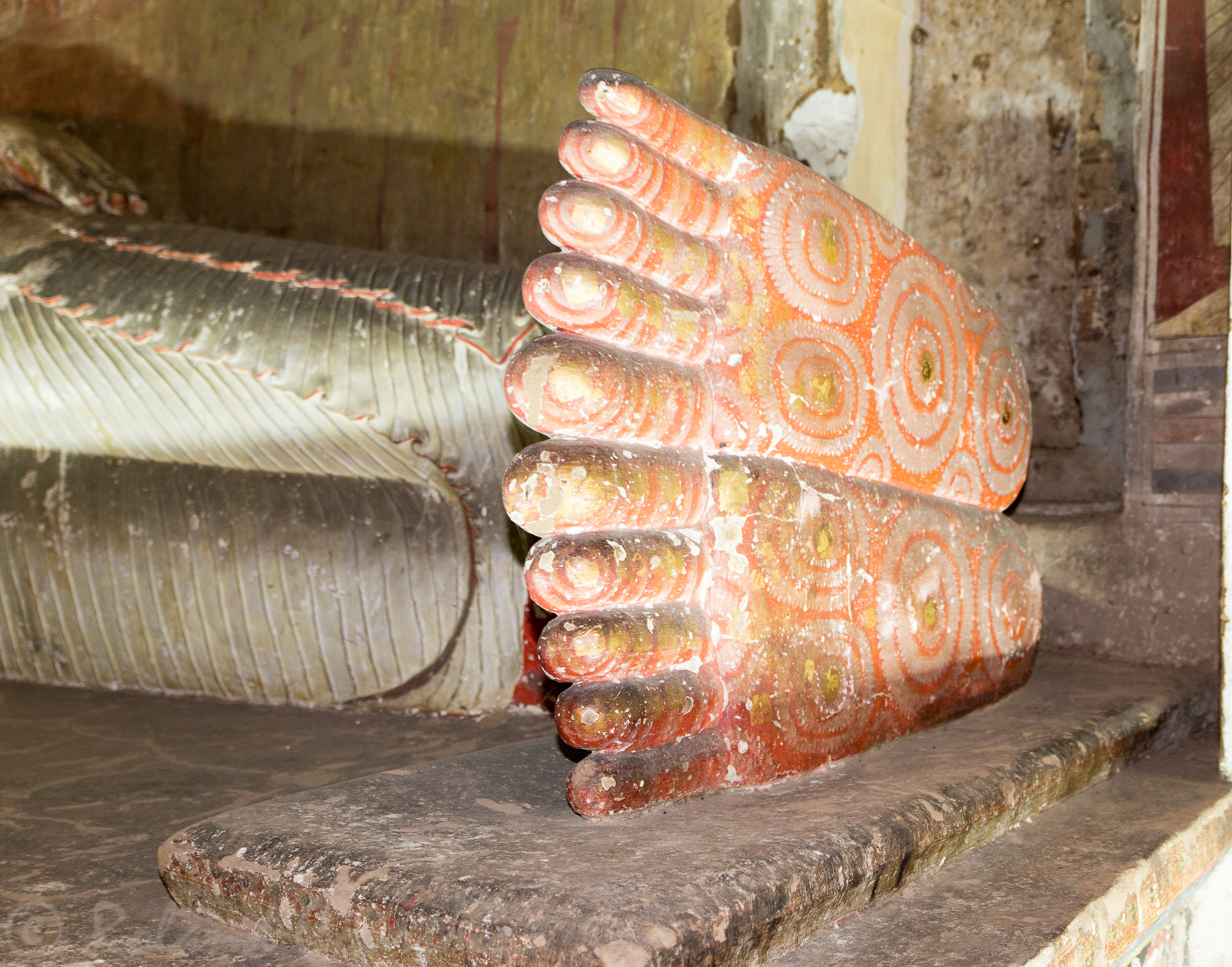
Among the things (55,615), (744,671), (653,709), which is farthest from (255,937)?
(55,615)

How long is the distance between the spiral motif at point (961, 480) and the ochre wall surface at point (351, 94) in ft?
3.98

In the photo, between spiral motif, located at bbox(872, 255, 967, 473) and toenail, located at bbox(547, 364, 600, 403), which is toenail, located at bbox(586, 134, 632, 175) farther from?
spiral motif, located at bbox(872, 255, 967, 473)

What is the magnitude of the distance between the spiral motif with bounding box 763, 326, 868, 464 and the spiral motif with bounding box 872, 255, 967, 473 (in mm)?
60

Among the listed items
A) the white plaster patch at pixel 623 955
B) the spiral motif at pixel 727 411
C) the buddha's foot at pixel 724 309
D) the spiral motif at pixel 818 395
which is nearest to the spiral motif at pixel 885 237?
the buddha's foot at pixel 724 309

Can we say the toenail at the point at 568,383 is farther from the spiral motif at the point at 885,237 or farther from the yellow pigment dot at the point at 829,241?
the spiral motif at the point at 885,237

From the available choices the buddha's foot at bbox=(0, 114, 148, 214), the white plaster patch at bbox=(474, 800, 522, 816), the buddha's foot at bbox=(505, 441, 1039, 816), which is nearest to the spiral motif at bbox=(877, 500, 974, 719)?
the buddha's foot at bbox=(505, 441, 1039, 816)

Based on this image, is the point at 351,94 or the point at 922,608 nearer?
the point at 922,608

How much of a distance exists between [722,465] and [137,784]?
35.7 inches

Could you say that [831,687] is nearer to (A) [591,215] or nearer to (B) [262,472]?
(A) [591,215]

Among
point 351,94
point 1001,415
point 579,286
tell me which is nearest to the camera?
point 579,286

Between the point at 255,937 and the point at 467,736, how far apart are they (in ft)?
2.33

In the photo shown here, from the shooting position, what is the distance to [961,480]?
1469mm

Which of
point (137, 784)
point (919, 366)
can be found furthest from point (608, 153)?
point (137, 784)

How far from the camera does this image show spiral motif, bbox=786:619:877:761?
3.71 feet
